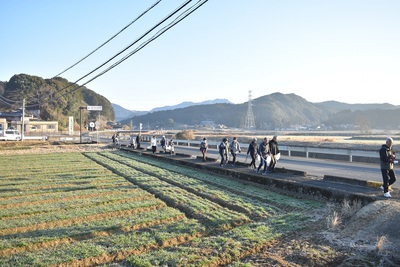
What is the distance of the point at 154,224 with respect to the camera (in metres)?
7.05

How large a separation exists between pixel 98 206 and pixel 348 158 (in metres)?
17.3

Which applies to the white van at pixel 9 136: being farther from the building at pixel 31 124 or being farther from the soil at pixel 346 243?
the soil at pixel 346 243

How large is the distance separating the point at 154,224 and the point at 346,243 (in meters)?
3.96

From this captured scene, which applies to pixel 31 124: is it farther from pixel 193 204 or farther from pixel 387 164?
pixel 387 164

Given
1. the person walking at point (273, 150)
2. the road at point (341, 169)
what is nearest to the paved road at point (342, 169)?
the road at point (341, 169)

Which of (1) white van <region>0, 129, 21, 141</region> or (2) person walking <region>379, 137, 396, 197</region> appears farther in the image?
(1) white van <region>0, 129, 21, 141</region>

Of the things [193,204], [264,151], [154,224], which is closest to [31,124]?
[264,151]

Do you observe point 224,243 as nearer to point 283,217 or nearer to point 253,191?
point 283,217

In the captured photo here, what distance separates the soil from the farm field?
0.12 ft

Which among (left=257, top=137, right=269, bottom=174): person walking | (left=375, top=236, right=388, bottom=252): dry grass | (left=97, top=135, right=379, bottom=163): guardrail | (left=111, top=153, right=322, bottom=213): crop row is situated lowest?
(left=111, top=153, right=322, bottom=213): crop row

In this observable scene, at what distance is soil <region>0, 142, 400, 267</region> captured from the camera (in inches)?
205

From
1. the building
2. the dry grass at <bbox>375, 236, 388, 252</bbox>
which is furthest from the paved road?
the building

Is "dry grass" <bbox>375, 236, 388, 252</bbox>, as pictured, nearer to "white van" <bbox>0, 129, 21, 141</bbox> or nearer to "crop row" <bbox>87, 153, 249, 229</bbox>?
"crop row" <bbox>87, 153, 249, 229</bbox>

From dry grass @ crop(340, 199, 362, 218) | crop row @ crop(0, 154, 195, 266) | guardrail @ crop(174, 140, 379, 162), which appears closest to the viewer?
crop row @ crop(0, 154, 195, 266)
